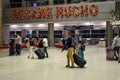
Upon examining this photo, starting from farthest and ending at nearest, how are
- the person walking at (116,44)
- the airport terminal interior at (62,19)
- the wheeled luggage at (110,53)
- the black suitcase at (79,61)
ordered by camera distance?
the airport terminal interior at (62,19) → the wheeled luggage at (110,53) → the person walking at (116,44) → the black suitcase at (79,61)

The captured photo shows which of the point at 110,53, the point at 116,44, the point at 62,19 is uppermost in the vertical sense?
the point at 62,19

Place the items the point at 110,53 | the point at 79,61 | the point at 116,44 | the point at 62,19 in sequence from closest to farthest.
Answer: the point at 79,61, the point at 116,44, the point at 110,53, the point at 62,19

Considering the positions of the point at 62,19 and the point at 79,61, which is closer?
the point at 79,61

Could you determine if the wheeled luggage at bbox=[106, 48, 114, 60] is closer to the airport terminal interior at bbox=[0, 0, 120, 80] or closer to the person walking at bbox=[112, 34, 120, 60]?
the person walking at bbox=[112, 34, 120, 60]

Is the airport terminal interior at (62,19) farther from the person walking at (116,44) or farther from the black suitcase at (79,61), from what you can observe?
the black suitcase at (79,61)

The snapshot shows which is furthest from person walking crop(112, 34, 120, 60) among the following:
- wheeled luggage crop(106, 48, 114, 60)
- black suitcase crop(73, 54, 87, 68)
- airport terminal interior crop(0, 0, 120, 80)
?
airport terminal interior crop(0, 0, 120, 80)

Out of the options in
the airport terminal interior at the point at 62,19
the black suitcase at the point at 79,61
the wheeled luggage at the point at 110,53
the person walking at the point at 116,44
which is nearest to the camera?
the black suitcase at the point at 79,61

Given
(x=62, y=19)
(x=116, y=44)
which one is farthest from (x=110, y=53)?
(x=62, y=19)

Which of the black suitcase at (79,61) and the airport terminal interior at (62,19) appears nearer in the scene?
the black suitcase at (79,61)

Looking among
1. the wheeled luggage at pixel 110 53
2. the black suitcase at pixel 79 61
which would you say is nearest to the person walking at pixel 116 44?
the wheeled luggage at pixel 110 53

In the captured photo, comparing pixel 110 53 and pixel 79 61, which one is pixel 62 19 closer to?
pixel 110 53

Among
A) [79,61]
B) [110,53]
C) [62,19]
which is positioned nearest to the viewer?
[79,61]

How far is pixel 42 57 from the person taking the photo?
2303 cm

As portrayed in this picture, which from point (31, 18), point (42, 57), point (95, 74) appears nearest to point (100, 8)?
point (31, 18)
